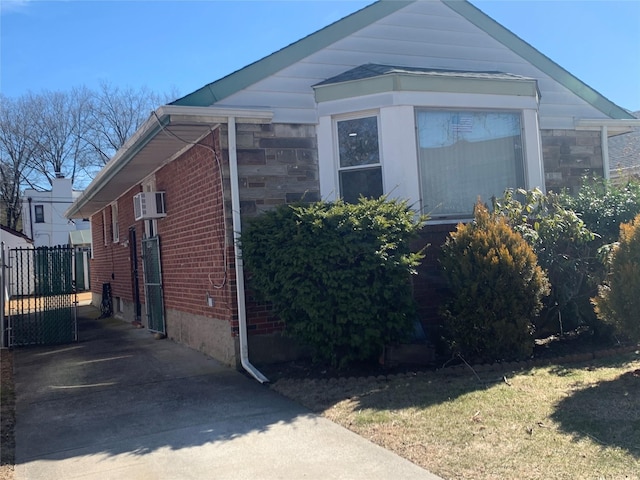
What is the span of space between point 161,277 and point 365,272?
Result: 19.8ft

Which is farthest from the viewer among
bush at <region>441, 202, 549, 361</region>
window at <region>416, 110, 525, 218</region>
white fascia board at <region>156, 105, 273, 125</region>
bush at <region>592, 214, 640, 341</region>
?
window at <region>416, 110, 525, 218</region>

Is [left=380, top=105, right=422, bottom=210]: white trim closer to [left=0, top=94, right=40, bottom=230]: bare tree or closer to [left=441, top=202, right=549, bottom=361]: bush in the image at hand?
[left=441, top=202, right=549, bottom=361]: bush

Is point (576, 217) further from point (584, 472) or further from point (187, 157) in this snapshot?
point (187, 157)

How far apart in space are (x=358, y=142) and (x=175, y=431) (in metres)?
4.77

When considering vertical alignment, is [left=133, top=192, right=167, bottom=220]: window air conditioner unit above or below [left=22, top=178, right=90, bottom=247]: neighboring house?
below

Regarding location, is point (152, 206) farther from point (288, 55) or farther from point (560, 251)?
point (560, 251)

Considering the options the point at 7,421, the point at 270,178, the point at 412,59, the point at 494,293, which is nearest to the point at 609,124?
the point at 412,59

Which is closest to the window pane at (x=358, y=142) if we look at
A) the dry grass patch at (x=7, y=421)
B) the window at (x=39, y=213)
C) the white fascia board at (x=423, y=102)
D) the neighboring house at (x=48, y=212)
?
the white fascia board at (x=423, y=102)

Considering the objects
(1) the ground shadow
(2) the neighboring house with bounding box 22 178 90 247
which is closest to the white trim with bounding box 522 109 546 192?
(1) the ground shadow

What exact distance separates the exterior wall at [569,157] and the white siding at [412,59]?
0.73 feet

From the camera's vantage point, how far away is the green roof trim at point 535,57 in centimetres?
980

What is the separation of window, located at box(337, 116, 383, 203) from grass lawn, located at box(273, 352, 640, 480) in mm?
2814

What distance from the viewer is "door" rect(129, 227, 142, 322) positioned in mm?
13883

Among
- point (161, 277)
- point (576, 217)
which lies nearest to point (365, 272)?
point (576, 217)
